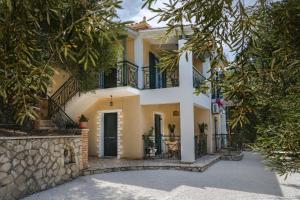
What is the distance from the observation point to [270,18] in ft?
8.58

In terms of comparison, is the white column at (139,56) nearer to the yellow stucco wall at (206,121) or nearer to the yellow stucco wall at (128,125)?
the yellow stucco wall at (128,125)

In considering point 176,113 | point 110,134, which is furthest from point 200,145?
point 110,134

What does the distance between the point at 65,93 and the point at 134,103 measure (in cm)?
391

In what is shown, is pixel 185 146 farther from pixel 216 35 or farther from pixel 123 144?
pixel 216 35

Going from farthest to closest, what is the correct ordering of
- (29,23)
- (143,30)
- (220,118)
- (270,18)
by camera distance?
1. (220,118)
2. (143,30)
3. (270,18)
4. (29,23)

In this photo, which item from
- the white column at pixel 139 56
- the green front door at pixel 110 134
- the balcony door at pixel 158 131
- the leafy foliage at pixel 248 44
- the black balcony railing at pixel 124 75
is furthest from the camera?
the balcony door at pixel 158 131

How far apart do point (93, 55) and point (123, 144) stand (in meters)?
14.0

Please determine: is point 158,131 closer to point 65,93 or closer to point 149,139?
point 149,139

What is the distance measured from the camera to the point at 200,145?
16.5 meters

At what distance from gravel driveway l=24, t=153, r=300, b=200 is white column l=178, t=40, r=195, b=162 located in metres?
1.81

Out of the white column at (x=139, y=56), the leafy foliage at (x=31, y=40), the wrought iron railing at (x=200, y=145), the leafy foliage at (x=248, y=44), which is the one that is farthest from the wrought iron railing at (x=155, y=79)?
the leafy foliage at (x=31, y=40)

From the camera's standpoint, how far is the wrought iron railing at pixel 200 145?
15.8 m

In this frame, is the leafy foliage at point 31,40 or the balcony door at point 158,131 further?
the balcony door at point 158,131

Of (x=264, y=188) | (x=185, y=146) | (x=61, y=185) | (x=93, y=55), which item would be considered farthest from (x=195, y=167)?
(x=93, y=55)
